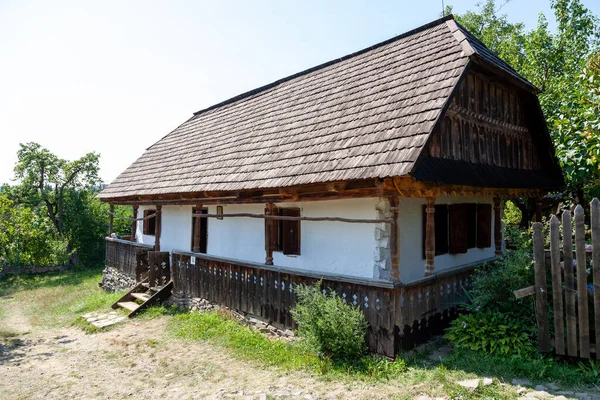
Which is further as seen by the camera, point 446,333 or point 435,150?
point 435,150

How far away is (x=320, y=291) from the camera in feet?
20.0

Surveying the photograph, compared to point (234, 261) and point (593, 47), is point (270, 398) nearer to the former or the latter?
point (234, 261)

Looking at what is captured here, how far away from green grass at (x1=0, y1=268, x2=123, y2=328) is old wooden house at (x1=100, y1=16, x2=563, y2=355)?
10.6 ft

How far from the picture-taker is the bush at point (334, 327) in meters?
5.32

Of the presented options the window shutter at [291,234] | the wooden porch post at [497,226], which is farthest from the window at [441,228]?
the window shutter at [291,234]

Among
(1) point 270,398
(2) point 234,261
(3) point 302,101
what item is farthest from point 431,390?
(3) point 302,101

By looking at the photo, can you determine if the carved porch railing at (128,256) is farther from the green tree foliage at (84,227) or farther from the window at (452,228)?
the window at (452,228)

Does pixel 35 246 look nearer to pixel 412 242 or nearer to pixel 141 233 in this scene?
pixel 141 233

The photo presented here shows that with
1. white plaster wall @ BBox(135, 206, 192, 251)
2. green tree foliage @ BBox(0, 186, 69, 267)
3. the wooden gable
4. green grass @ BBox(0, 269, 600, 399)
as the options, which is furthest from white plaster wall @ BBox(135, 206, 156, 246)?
the wooden gable

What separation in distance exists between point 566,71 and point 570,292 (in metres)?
12.8

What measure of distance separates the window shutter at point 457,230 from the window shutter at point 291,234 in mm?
3047

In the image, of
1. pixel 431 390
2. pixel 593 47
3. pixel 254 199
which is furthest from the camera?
pixel 593 47

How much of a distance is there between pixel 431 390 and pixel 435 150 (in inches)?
141

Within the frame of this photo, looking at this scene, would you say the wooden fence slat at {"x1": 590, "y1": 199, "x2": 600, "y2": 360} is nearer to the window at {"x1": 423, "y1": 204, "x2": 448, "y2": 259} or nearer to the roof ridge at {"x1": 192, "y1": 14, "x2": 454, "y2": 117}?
the window at {"x1": 423, "y1": 204, "x2": 448, "y2": 259}
